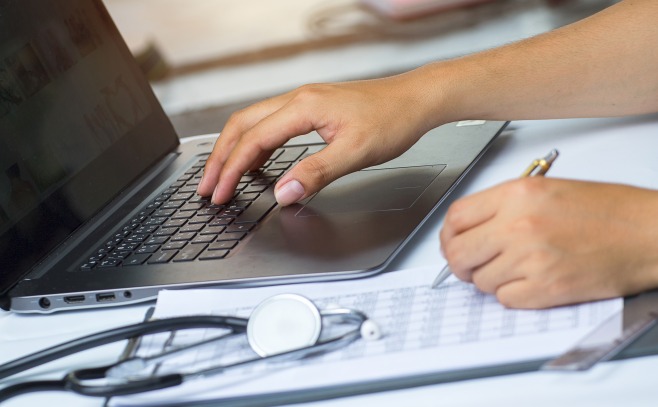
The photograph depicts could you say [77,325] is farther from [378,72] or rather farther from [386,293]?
[378,72]

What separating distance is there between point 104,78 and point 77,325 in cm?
44

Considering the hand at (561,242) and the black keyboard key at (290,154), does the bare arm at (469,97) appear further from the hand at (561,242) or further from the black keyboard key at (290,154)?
the hand at (561,242)

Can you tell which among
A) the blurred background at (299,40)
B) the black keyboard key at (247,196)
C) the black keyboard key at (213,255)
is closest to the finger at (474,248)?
the black keyboard key at (213,255)

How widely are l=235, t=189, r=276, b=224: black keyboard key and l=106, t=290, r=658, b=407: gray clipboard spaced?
11.8 inches

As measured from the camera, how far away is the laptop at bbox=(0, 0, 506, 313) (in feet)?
2.56

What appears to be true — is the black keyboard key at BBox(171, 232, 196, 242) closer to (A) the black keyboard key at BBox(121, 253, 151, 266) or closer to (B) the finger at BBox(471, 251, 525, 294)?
(A) the black keyboard key at BBox(121, 253, 151, 266)

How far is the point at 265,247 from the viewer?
80 cm

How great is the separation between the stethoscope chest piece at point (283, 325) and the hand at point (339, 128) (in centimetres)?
24

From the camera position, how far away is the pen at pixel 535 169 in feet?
2.17

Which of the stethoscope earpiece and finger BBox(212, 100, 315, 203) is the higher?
Answer: finger BBox(212, 100, 315, 203)

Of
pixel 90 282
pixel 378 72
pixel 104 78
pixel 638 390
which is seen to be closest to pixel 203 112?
pixel 378 72

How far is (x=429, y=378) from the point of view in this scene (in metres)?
0.58

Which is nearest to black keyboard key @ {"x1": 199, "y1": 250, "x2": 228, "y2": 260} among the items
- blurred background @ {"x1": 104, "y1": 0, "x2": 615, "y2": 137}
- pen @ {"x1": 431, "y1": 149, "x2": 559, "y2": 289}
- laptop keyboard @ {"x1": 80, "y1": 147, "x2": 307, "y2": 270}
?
laptop keyboard @ {"x1": 80, "y1": 147, "x2": 307, "y2": 270}

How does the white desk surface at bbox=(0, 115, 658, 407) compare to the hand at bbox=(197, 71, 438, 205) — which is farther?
the hand at bbox=(197, 71, 438, 205)
